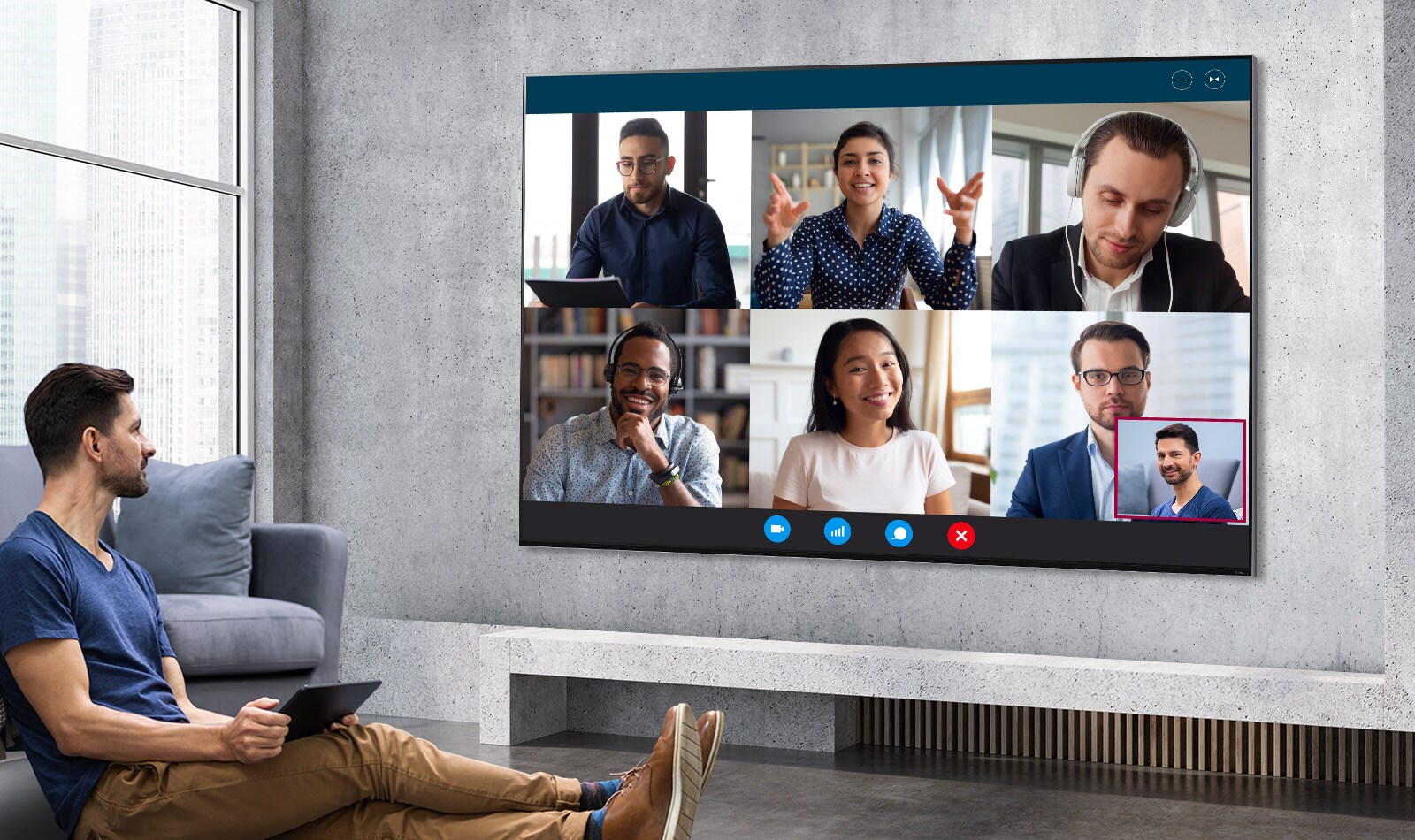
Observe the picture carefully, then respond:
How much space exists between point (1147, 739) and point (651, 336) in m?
2.21

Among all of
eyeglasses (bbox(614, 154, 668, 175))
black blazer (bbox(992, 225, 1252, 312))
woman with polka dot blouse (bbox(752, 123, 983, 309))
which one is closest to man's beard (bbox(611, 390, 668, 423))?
woman with polka dot blouse (bbox(752, 123, 983, 309))

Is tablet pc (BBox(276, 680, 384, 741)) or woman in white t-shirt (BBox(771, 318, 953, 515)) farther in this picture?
woman in white t-shirt (BBox(771, 318, 953, 515))

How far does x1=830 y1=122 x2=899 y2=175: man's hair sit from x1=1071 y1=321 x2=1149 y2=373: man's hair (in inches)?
34.1

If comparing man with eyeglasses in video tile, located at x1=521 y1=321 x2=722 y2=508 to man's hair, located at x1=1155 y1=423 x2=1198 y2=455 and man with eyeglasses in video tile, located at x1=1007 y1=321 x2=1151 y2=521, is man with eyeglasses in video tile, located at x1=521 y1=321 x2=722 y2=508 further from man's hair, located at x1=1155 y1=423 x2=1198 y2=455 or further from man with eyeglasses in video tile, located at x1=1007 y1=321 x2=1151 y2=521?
man's hair, located at x1=1155 y1=423 x2=1198 y2=455

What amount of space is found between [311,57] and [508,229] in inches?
46.5

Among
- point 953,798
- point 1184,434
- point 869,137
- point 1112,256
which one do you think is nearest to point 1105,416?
point 1184,434

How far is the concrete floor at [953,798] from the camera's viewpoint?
3861 mm

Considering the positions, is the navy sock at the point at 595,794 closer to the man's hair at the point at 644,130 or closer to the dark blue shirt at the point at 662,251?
the dark blue shirt at the point at 662,251

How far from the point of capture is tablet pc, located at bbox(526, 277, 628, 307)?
5406mm

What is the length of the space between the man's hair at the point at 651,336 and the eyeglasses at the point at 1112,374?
56.9 inches

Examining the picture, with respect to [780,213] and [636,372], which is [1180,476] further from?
[636,372]

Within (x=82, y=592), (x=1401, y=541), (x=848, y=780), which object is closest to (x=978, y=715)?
(x=848, y=780)

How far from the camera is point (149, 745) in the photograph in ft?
8.60

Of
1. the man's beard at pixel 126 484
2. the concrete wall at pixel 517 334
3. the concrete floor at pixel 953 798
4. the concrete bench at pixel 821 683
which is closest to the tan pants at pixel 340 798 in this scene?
the man's beard at pixel 126 484
